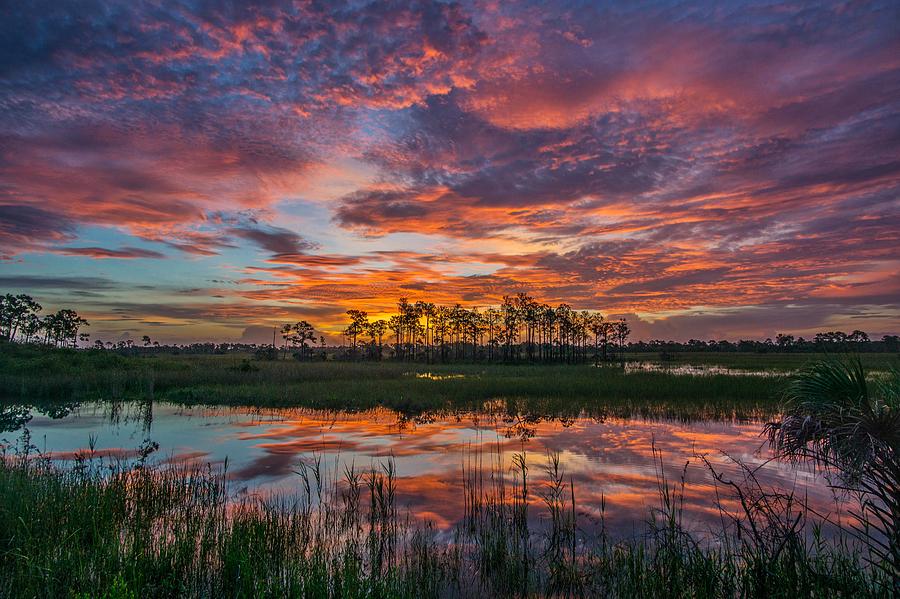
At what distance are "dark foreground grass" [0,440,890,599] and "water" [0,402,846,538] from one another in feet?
3.56

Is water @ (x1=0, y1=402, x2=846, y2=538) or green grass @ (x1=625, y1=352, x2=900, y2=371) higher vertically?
green grass @ (x1=625, y1=352, x2=900, y2=371)

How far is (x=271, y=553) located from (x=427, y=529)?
2.97 m

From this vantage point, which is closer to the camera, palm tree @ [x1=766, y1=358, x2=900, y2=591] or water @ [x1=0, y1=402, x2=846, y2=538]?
palm tree @ [x1=766, y1=358, x2=900, y2=591]

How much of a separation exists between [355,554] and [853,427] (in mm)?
7013

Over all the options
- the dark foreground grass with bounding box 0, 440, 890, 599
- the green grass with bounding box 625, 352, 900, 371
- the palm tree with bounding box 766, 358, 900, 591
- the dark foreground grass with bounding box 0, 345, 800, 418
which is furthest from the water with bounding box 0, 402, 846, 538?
the green grass with bounding box 625, 352, 900, 371

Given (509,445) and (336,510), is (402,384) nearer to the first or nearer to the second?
(509,445)

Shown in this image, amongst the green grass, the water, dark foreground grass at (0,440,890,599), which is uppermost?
the green grass

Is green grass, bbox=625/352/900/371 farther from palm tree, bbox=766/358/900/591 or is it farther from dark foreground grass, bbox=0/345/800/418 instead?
palm tree, bbox=766/358/900/591

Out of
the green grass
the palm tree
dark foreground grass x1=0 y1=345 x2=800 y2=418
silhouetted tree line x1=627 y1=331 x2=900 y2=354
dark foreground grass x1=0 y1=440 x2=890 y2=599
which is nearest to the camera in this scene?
the palm tree

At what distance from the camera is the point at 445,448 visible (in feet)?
57.0

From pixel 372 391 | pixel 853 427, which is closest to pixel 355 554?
pixel 853 427

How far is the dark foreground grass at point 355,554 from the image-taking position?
243 inches

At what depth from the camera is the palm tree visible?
18.6 ft

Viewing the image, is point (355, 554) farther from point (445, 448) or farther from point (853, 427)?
point (445, 448)
